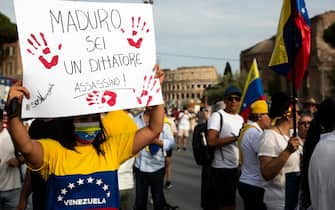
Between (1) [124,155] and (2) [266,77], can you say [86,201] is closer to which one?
(1) [124,155]

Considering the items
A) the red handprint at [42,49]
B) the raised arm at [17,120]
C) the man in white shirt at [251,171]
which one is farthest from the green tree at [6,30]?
the raised arm at [17,120]

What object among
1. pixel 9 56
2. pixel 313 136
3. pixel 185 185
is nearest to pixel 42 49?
pixel 313 136

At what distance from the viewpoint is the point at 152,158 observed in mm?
6402

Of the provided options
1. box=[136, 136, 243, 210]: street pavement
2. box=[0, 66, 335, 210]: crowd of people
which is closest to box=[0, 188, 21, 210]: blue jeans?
box=[0, 66, 335, 210]: crowd of people

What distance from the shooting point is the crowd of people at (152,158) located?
9.07ft

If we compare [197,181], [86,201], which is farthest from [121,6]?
[197,181]

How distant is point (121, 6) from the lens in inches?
118

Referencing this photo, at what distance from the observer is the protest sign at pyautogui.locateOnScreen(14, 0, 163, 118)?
9.04 ft

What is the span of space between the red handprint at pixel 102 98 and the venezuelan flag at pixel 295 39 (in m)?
1.94

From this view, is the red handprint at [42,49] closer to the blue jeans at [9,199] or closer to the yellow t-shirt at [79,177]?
the yellow t-shirt at [79,177]

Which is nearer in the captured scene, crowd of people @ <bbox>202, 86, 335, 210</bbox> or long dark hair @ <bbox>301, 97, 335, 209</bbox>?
crowd of people @ <bbox>202, 86, 335, 210</bbox>

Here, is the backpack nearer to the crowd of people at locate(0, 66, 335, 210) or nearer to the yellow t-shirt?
the crowd of people at locate(0, 66, 335, 210)

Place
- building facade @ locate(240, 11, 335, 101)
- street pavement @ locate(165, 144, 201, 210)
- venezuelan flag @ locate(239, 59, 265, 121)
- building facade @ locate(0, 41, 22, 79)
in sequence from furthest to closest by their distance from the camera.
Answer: building facade @ locate(240, 11, 335, 101) < building facade @ locate(0, 41, 22, 79) < street pavement @ locate(165, 144, 201, 210) < venezuelan flag @ locate(239, 59, 265, 121)

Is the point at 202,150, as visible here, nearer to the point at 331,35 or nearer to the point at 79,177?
the point at 79,177
